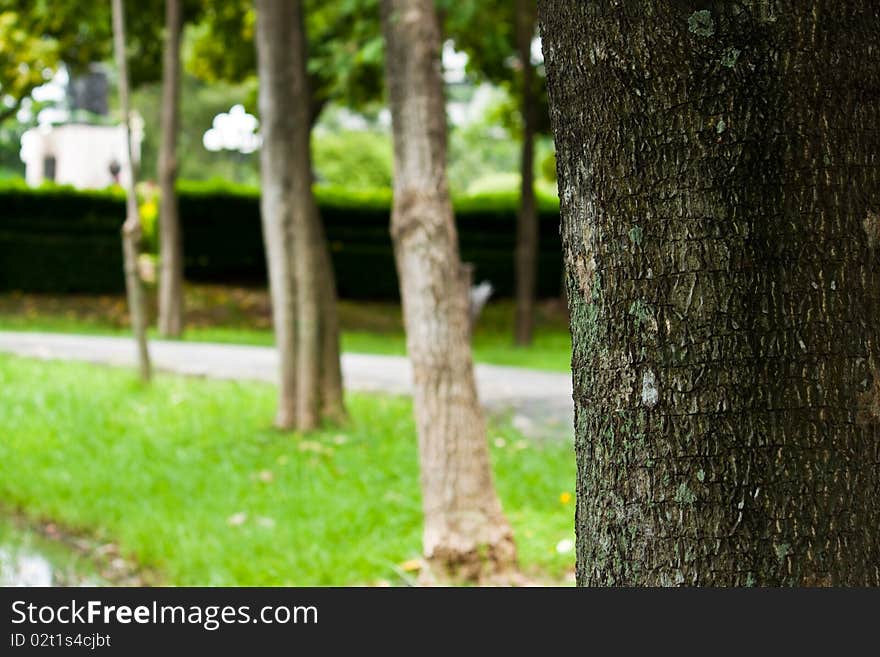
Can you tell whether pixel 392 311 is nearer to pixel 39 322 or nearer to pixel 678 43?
pixel 39 322

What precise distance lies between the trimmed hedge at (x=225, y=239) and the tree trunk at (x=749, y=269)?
19922 millimetres

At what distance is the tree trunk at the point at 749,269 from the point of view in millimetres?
1937

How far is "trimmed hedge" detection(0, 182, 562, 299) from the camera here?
2111cm

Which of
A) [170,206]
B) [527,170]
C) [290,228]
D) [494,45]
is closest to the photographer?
[290,228]

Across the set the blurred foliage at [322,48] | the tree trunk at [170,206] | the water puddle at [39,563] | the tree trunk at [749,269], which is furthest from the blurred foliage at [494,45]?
Result: the tree trunk at [749,269]

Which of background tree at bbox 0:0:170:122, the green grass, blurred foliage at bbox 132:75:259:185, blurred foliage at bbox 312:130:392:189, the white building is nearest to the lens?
the green grass

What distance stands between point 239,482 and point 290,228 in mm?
2256

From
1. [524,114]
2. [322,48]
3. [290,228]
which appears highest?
[322,48]

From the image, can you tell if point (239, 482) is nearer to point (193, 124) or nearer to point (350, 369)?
point (350, 369)

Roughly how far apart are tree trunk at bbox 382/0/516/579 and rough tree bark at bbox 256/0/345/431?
309cm

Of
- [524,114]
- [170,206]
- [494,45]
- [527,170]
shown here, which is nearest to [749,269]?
[494,45]

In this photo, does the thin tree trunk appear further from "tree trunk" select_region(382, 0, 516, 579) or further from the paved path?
"tree trunk" select_region(382, 0, 516, 579)

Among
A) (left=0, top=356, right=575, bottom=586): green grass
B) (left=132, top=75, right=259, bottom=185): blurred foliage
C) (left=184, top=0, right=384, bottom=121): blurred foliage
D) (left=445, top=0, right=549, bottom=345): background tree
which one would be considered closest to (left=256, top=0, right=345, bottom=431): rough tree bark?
(left=0, top=356, right=575, bottom=586): green grass

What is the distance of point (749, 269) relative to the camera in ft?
6.35
